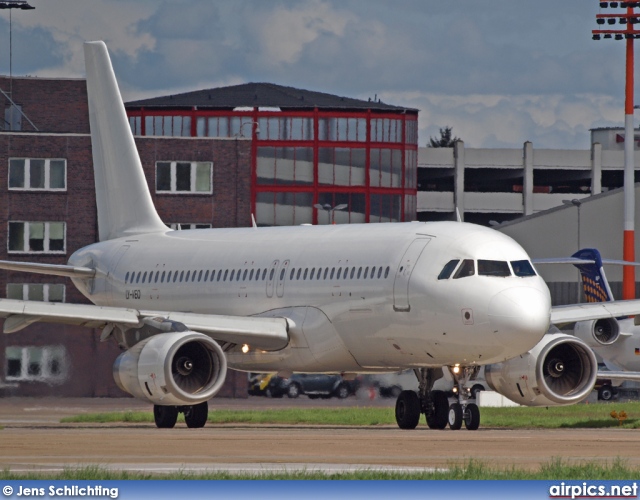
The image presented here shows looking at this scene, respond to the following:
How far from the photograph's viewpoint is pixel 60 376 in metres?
43.6

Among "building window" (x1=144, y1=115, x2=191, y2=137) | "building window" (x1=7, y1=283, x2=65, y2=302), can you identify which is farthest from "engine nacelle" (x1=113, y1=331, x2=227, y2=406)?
"building window" (x1=144, y1=115, x2=191, y2=137)

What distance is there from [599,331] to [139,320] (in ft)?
59.1

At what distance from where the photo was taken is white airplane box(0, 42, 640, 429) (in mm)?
31328

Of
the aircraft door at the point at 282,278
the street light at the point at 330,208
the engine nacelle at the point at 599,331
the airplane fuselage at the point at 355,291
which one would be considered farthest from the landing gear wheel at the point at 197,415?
the street light at the point at 330,208

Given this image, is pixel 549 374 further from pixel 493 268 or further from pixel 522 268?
pixel 493 268

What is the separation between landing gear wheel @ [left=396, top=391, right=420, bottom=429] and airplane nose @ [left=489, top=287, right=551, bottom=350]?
153 inches

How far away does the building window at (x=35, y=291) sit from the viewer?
66688mm

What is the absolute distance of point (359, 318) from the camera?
33594mm

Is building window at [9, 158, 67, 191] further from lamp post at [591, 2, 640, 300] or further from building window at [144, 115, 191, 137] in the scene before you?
building window at [144, 115, 191, 137]

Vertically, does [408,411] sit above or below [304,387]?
above

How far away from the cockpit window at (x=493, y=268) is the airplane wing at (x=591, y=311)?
4.24 metres

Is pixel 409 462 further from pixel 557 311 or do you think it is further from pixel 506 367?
pixel 557 311

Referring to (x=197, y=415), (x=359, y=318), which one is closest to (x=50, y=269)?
(x=197, y=415)

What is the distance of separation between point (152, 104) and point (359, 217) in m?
20.5
